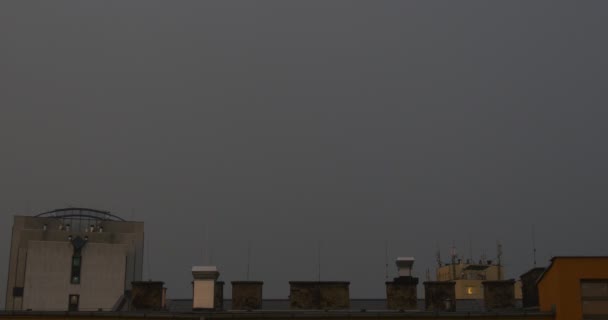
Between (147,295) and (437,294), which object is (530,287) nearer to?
(437,294)

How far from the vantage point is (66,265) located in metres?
105

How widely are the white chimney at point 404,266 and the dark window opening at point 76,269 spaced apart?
68.3 meters

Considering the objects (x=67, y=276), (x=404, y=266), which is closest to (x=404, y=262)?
(x=404, y=266)

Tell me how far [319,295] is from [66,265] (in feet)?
229

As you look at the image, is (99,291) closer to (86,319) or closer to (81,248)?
(81,248)

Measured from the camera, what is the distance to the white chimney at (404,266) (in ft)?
152

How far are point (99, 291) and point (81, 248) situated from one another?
19.4ft

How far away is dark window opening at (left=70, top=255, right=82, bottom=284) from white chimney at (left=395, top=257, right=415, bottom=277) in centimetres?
6828

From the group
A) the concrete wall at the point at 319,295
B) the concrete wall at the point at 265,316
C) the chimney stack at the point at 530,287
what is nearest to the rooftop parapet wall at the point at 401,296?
the concrete wall at the point at 319,295

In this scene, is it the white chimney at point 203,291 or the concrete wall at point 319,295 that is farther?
the concrete wall at point 319,295

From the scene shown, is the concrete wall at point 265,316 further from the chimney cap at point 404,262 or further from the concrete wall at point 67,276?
the concrete wall at point 67,276

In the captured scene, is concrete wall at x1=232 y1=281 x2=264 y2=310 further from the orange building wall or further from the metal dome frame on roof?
the metal dome frame on roof

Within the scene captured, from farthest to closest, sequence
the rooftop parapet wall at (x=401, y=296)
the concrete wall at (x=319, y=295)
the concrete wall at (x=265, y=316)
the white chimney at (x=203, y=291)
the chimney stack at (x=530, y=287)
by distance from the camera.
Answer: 1. the chimney stack at (x=530, y=287)
2. the rooftop parapet wall at (x=401, y=296)
3. the concrete wall at (x=319, y=295)
4. the white chimney at (x=203, y=291)
5. the concrete wall at (x=265, y=316)

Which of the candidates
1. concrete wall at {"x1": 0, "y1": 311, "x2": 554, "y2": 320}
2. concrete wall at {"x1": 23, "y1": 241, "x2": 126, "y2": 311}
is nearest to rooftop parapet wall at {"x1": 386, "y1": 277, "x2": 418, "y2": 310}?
concrete wall at {"x1": 0, "y1": 311, "x2": 554, "y2": 320}
